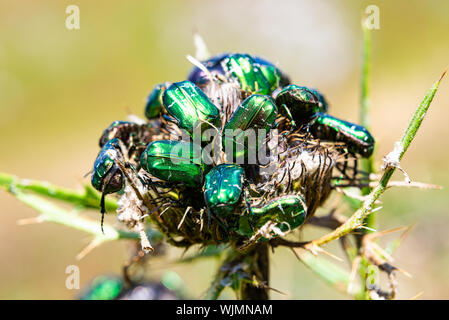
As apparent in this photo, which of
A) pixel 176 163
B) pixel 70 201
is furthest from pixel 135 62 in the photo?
pixel 176 163

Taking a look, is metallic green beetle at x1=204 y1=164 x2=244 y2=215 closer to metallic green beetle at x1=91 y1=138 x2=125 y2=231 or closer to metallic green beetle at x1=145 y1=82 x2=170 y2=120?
metallic green beetle at x1=91 y1=138 x2=125 y2=231

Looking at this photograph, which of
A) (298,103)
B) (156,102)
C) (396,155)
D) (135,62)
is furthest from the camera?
(135,62)

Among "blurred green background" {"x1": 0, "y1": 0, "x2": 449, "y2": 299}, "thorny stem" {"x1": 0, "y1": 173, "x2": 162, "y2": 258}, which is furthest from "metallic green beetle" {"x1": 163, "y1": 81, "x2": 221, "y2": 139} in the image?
"blurred green background" {"x1": 0, "y1": 0, "x2": 449, "y2": 299}

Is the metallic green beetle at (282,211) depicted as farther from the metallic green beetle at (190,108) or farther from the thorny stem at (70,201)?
the thorny stem at (70,201)

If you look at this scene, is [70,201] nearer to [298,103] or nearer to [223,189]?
[223,189]

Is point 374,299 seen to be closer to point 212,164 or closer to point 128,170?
point 212,164

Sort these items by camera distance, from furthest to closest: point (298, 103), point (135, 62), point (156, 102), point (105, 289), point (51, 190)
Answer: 1. point (135, 62)
2. point (105, 289)
3. point (51, 190)
4. point (156, 102)
5. point (298, 103)
